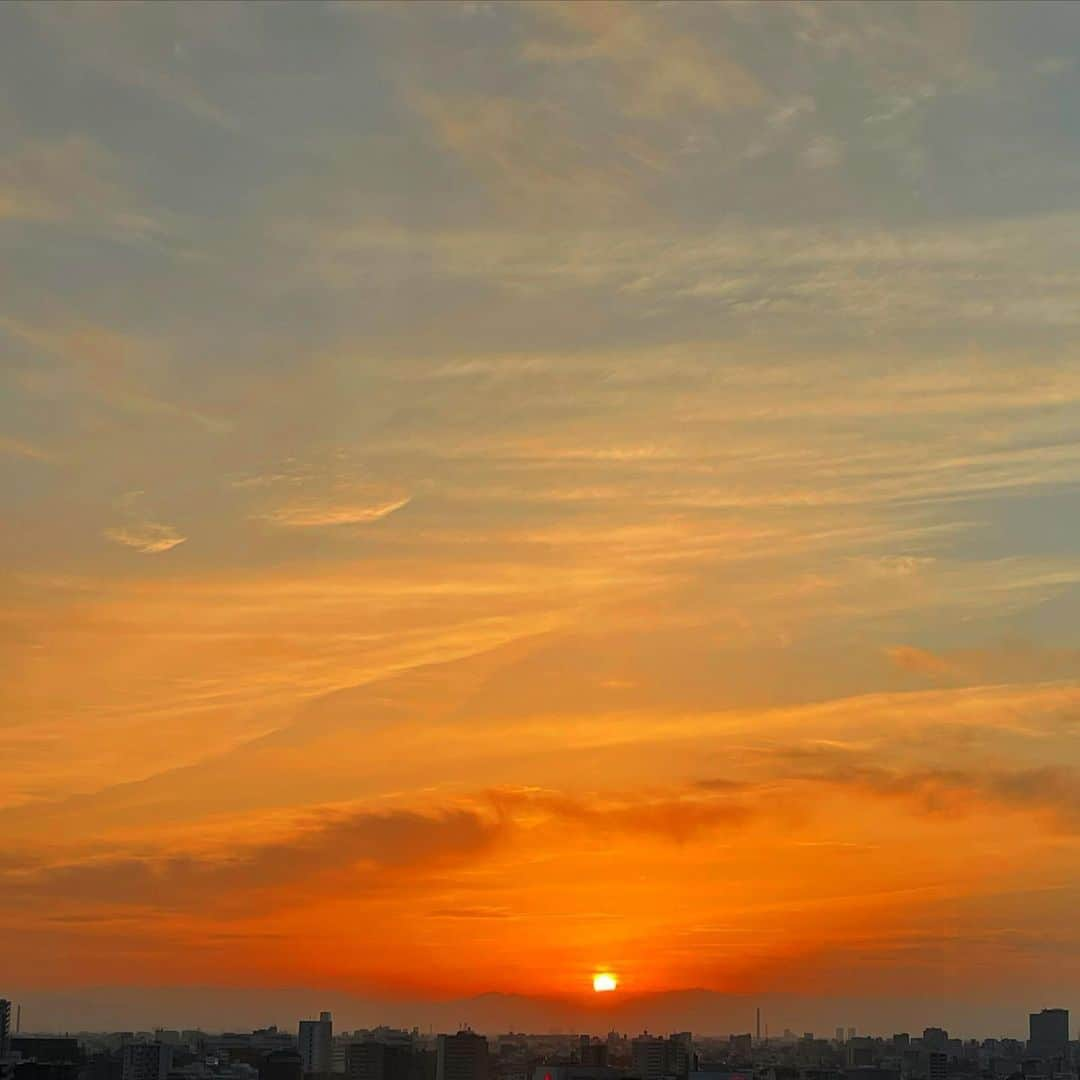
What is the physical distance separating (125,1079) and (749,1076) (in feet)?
236

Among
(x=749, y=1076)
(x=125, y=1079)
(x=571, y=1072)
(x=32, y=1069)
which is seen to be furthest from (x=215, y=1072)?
(x=749, y=1076)

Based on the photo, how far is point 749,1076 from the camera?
162m

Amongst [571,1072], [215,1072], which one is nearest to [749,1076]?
[571,1072]

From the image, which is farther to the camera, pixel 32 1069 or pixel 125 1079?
pixel 125 1079

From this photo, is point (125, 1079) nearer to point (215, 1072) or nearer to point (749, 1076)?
point (215, 1072)

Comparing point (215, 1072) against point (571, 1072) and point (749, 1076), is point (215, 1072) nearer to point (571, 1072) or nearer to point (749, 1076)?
point (571, 1072)

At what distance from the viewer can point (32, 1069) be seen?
18025 centimetres

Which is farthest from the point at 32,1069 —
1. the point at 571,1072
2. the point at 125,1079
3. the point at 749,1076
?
the point at 749,1076

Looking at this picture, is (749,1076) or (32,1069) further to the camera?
(32,1069)

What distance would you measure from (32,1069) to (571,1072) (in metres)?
55.3

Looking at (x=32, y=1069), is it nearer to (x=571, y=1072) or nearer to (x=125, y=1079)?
(x=125, y=1079)

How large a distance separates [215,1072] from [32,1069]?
21.4 m

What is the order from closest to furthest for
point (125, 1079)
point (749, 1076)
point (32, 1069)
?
point (749, 1076), point (32, 1069), point (125, 1079)

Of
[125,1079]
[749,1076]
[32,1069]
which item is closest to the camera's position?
[749,1076]
